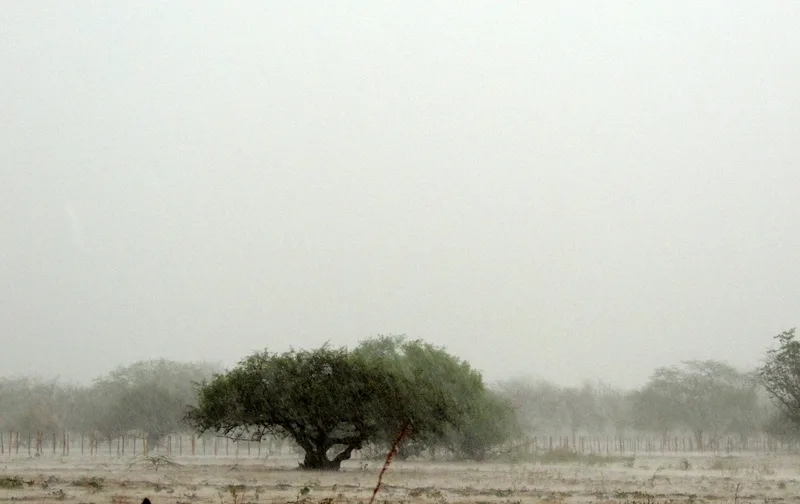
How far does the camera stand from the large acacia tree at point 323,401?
34.8 metres

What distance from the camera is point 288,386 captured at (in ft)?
115

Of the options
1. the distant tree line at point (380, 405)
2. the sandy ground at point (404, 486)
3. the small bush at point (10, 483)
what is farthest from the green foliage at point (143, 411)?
the small bush at point (10, 483)

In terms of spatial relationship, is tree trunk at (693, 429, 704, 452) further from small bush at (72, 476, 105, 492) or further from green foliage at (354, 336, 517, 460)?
small bush at (72, 476, 105, 492)

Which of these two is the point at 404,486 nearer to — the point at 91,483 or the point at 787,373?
the point at 91,483

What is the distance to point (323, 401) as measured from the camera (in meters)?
34.5

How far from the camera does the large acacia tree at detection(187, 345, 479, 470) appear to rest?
34781 mm

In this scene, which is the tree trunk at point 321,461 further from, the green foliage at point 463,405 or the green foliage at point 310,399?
the green foliage at point 463,405

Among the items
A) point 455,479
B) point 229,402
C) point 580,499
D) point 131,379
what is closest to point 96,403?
point 131,379

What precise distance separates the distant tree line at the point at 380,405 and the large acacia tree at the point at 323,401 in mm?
46

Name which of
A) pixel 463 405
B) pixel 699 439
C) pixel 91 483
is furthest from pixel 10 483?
pixel 699 439

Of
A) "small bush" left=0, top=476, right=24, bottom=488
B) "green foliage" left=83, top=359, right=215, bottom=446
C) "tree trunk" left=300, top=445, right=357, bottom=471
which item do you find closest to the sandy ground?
"small bush" left=0, top=476, right=24, bottom=488

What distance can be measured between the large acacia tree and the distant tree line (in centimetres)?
5

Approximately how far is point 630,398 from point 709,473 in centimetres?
5972

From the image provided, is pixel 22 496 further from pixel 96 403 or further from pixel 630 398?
pixel 630 398
